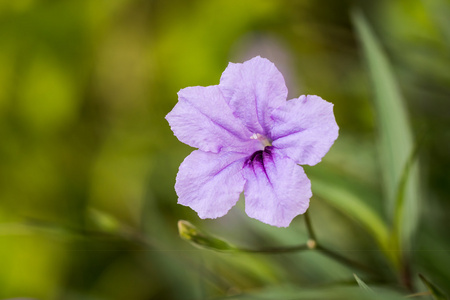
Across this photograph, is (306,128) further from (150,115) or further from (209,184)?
(150,115)

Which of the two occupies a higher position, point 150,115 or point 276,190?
point 150,115

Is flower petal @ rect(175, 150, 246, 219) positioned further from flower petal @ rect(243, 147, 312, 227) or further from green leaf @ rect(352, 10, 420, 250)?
green leaf @ rect(352, 10, 420, 250)

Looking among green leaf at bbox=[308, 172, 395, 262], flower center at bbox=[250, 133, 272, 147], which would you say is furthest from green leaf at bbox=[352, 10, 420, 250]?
flower center at bbox=[250, 133, 272, 147]

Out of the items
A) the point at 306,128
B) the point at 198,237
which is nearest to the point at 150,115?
the point at 198,237

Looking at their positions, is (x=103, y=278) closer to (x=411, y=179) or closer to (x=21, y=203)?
(x=21, y=203)

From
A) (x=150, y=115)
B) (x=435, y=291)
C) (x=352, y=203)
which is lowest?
(x=435, y=291)

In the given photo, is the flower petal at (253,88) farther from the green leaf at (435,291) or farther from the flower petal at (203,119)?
the green leaf at (435,291)

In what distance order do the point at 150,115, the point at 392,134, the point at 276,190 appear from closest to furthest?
the point at 276,190
the point at 392,134
the point at 150,115
